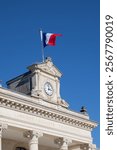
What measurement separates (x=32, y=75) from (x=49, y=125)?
4.68 m

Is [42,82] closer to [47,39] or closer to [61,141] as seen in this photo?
[47,39]

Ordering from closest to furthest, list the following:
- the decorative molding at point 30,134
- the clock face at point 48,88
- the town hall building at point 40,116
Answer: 1. the town hall building at point 40,116
2. the decorative molding at point 30,134
3. the clock face at point 48,88

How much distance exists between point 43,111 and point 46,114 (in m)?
0.68

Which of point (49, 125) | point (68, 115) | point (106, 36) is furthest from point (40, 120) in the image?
point (106, 36)

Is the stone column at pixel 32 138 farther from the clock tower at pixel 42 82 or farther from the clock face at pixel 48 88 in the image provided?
the clock face at pixel 48 88

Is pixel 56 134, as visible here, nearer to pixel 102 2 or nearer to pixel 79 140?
pixel 79 140

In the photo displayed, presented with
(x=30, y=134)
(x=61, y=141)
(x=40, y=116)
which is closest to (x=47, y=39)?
(x=40, y=116)

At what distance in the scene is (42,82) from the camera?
37.9 m

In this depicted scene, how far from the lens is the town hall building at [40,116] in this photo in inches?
1312

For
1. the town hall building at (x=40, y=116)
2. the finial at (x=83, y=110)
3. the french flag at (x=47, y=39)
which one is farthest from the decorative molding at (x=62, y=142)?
the french flag at (x=47, y=39)

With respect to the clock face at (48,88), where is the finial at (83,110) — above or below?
below

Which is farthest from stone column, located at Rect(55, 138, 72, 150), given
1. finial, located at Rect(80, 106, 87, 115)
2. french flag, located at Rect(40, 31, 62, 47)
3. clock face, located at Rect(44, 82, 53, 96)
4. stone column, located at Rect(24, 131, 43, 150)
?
french flag, located at Rect(40, 31, 62, 47)

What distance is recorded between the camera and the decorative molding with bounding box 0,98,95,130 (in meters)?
32.7

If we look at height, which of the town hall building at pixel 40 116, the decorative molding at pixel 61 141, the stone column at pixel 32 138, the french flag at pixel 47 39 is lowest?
the stone column at pixel 32 138
